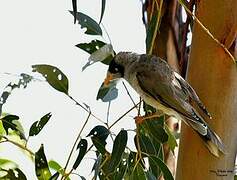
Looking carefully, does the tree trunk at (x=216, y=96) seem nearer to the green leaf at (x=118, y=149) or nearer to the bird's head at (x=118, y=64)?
the green leaf at (x=118, y=149)

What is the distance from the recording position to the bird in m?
0.96

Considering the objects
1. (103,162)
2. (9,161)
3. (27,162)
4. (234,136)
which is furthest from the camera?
(27,162)


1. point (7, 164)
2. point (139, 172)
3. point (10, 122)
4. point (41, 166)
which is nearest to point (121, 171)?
point (139, 172)

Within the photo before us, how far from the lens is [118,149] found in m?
1.02

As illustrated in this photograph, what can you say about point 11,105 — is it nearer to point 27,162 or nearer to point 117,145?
point 27,162

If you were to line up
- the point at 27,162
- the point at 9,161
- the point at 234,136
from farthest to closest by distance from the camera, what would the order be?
the point at 27,162, the point at 9,161, the point at 234,136

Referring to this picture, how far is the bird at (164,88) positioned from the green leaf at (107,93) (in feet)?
0.11

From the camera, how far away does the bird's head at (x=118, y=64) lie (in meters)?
1.24

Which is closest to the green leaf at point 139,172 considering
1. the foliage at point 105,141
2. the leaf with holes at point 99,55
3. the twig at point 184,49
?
the foliage at point 105,141

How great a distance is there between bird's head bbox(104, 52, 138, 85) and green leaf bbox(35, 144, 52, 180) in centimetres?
23

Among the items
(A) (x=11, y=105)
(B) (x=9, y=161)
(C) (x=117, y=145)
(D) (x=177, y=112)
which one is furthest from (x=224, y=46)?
(A) (x=11, y=105)

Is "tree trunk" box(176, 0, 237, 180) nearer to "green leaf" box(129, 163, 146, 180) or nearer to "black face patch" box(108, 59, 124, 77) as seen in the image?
"green leaf" box(129, 163, 146, 180)

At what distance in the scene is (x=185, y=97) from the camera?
1037mm

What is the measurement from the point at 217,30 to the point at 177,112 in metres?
0.18
